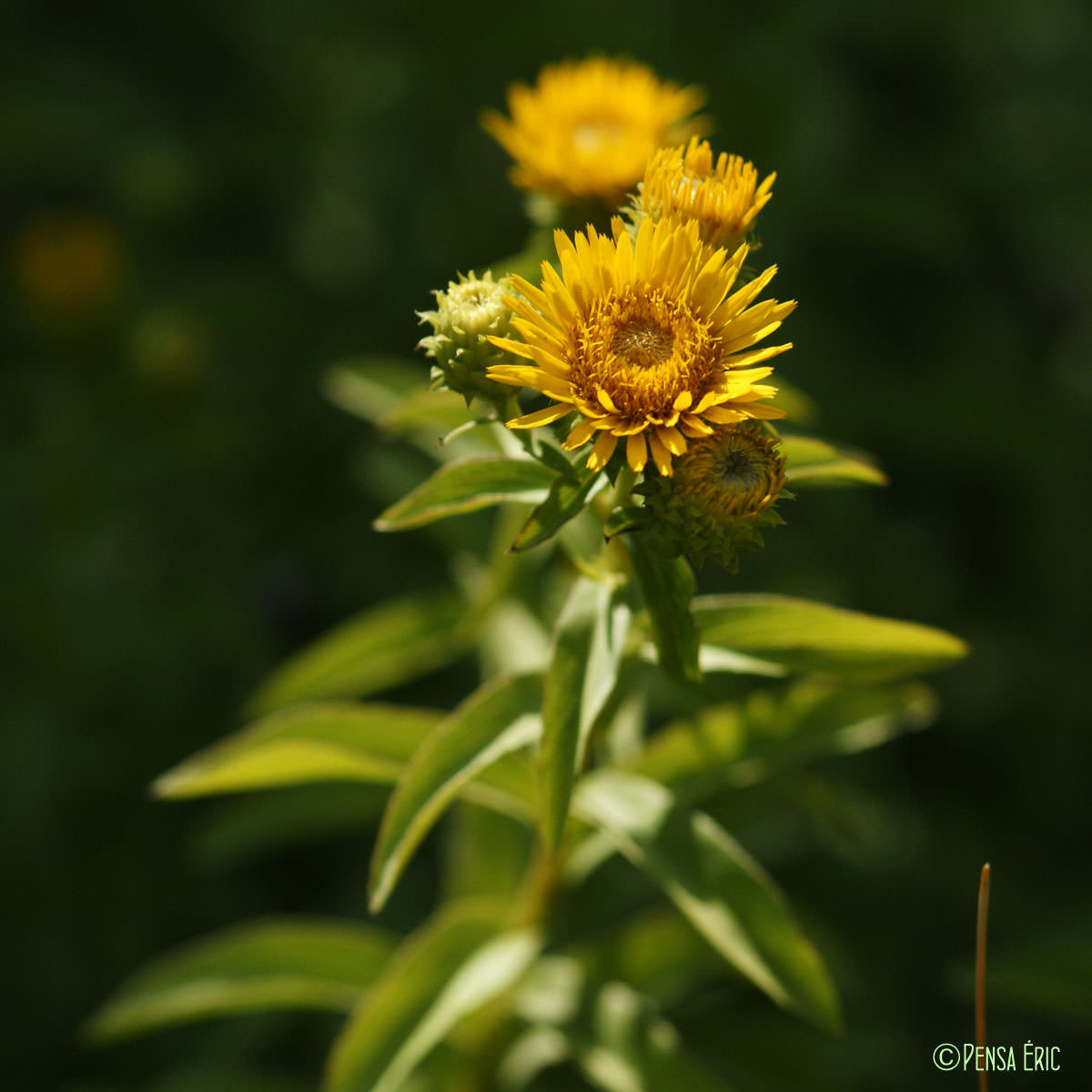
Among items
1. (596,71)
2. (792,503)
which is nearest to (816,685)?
(596,71)

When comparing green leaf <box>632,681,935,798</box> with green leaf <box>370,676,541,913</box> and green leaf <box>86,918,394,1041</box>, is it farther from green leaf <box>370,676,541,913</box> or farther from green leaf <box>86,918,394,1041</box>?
green leaf <box>86,918,394,1041</box>

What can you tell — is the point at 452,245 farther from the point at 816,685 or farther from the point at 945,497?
the point at 816,685

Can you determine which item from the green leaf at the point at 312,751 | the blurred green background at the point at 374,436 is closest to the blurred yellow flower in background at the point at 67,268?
the blurred green background at the point at 374,436

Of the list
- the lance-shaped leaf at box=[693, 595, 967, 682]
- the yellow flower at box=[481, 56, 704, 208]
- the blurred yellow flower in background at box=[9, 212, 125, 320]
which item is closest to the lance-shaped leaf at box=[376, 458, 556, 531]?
the lance-shaped leaf at box=[693, 595, 967, 682]

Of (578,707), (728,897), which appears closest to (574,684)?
(578,707)

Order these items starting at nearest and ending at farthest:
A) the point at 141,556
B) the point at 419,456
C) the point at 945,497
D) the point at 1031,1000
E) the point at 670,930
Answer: the point at 1031,1000, the point at 670,930, the point at 419,456, the point at 141,556, the point at 945,497

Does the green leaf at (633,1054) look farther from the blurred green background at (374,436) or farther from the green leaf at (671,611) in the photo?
the green leaf at (671,611)
